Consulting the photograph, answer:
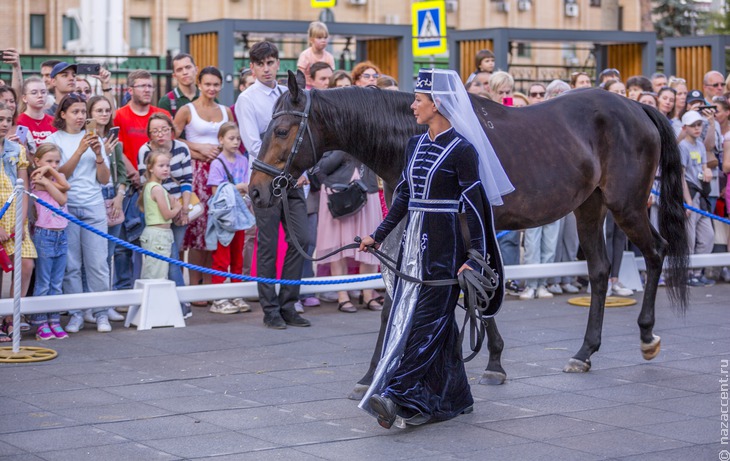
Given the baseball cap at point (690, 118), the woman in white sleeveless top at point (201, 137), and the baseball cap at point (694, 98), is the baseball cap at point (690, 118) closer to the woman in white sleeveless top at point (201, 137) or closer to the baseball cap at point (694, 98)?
the baseball cap at point (694, 98)

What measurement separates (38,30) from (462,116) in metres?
36.8

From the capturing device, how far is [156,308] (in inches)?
411

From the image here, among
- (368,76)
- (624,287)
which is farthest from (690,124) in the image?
(368,76)

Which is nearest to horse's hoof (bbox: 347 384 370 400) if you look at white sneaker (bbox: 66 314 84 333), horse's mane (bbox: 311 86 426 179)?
horse's mane (bbox: 311 86 426 179)

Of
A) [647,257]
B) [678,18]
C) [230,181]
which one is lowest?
[647,257]

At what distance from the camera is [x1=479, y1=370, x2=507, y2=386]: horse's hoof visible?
806 centimetres

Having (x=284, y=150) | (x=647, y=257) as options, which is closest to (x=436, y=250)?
(x=284, y=150)

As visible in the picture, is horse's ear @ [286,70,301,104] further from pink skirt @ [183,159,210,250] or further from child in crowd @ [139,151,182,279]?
pink skirt @ [183,159,210,250]

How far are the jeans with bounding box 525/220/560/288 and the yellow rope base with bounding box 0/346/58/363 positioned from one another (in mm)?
5440

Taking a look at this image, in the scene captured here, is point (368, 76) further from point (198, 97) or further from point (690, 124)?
point (690, 124)

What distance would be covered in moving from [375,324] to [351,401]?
3151 mm

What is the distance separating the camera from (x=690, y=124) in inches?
522

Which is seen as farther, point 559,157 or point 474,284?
point 559,157

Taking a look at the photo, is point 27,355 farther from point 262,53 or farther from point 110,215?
point 262,53
